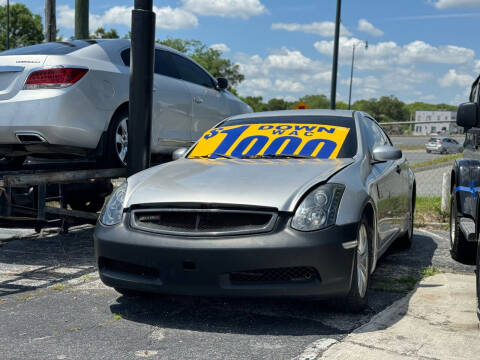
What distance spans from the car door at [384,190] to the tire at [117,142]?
2.53 m

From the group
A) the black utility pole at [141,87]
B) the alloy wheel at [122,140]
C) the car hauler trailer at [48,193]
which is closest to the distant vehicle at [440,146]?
the alloy wheel at [122,140]

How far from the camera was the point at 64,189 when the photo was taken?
256 inches

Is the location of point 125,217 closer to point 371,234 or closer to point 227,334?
point 227,334

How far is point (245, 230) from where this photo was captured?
12.6ft

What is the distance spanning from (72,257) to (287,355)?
3.51 meters

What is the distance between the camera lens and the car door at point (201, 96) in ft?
25.8

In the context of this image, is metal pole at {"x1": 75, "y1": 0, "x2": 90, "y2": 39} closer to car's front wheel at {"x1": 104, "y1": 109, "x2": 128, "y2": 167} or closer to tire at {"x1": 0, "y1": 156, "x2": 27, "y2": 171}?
tire at {"x1": 0, "y1": 156, "x2": 27, "y2": 171}

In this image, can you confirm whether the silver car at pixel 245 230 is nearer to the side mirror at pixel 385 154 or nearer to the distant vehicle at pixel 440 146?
the side mirror at pixel 385 154

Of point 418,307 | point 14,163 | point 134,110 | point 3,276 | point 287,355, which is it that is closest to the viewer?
point 287,355

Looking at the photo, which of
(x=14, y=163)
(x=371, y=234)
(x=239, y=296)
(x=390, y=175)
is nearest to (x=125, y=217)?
(x=239, y=296)

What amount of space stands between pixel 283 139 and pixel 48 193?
8.72ft

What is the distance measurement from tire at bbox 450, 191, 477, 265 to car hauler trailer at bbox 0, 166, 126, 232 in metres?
3.43

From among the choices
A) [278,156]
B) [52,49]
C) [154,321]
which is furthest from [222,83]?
[154,321]

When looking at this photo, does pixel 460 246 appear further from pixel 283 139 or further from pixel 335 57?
pixel 335 57
